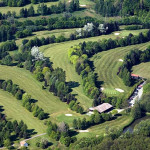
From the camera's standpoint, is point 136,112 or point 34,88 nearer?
point 136,112

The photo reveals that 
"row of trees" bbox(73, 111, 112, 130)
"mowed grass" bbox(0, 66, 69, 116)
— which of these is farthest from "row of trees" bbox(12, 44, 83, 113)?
"row of trees" bbox(73, 111, 112, 130)

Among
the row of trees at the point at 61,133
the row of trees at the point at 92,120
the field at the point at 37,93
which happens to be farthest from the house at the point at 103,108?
the row of trees at the point at 61,133

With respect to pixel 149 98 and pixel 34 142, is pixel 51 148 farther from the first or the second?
pixel 149 98

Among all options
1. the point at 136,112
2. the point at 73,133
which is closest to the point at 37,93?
the point at 73,133

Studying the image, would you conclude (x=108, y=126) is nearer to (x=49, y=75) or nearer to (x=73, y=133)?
(x=73, y=133)

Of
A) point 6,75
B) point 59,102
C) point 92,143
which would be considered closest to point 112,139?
point 92,143
